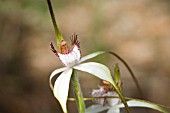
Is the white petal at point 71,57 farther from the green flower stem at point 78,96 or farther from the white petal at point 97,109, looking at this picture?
the white petal at point 97,109

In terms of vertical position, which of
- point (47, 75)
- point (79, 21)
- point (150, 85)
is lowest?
point (150, 85)

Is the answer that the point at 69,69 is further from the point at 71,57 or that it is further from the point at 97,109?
the point at 97,109

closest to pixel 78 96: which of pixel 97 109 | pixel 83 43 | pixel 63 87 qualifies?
pixel 63 87

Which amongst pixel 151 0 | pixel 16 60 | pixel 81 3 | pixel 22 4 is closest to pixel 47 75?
pixel 16 60

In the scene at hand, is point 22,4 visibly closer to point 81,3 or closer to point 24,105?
point 81,3

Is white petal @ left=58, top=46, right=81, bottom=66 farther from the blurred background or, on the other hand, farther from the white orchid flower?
the blurred background

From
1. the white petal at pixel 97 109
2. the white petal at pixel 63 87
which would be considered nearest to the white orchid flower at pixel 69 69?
the white petal at pixel 63 87
